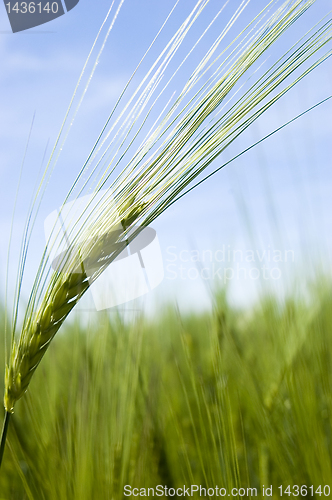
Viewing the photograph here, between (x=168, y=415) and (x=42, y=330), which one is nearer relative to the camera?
(x=42, y=330)

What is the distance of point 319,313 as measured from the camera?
534 millimetres

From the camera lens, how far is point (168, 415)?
0.53 meters

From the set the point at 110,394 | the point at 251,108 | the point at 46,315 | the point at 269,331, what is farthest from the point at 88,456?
the point at 251,108

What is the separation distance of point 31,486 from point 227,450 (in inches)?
9.7

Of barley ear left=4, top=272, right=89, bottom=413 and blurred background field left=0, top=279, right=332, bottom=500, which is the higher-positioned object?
barley ear left=4, top=272, right=89, bottom=413

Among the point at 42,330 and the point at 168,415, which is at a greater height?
the point at 42,330

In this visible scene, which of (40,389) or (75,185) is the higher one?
(75,185)

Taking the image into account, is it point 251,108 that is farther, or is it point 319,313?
point 319,313

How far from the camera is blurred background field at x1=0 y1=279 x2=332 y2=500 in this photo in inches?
17.1

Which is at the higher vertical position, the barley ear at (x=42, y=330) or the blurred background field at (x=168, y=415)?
the barley ear at (x=42, y=330)

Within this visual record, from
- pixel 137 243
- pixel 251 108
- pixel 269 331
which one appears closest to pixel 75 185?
pixel 137 243

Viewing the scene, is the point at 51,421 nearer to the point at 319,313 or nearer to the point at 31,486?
the point at 31,486

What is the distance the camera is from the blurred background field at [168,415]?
0.44m

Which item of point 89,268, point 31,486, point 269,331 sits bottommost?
point 31,486
